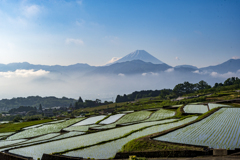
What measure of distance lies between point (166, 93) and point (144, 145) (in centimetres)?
9755

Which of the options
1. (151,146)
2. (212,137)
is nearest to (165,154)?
(151,146)

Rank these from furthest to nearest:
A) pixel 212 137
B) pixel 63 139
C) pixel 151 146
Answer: pixel 63 139
pixel 212 137
pixel 151 146

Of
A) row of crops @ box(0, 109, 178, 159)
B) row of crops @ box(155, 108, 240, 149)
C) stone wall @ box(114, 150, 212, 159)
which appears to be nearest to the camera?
stone wall @ box(114, 150, 212, 159)

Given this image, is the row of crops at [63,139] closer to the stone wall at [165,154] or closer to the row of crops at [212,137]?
the stone wall at [165,154]

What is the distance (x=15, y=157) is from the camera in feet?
42.2

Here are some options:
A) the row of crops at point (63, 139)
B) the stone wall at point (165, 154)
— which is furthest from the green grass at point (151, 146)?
the row of crops at point (63, 139)

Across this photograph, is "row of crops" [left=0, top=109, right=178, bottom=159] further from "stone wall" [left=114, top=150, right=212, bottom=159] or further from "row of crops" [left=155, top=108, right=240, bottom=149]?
"row of crops" [left=155, top=108, right=240, bottom=149]

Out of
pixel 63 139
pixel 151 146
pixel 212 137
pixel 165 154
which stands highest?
pixel 212 137

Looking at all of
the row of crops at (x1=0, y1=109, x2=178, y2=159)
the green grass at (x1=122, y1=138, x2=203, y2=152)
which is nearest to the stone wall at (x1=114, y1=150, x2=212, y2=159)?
the green grass at (x1=122, y1=138, x2=203, y2=152)

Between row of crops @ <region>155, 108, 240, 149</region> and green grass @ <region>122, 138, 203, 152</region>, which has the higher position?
row of crops @ <region>155, 108, 240, 149</region>

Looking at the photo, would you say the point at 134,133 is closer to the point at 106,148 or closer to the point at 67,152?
the point at 106,148

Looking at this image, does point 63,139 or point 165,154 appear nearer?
point 165,154

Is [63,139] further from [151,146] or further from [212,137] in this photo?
[212,137]

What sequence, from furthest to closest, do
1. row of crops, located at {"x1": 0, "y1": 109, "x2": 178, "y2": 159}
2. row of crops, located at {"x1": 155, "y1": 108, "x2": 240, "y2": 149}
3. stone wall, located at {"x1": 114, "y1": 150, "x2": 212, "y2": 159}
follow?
row of crops, located at {"x1": 0, "y1": 109, "x2": 178, "y2": 159} → row of crops, located at {"x1": 155, "y1": 108, "x2": 240, "y2": 149} → stone wall, located at {"x1": 114, "y1": 150, "x2": 212, "y2": 159}
